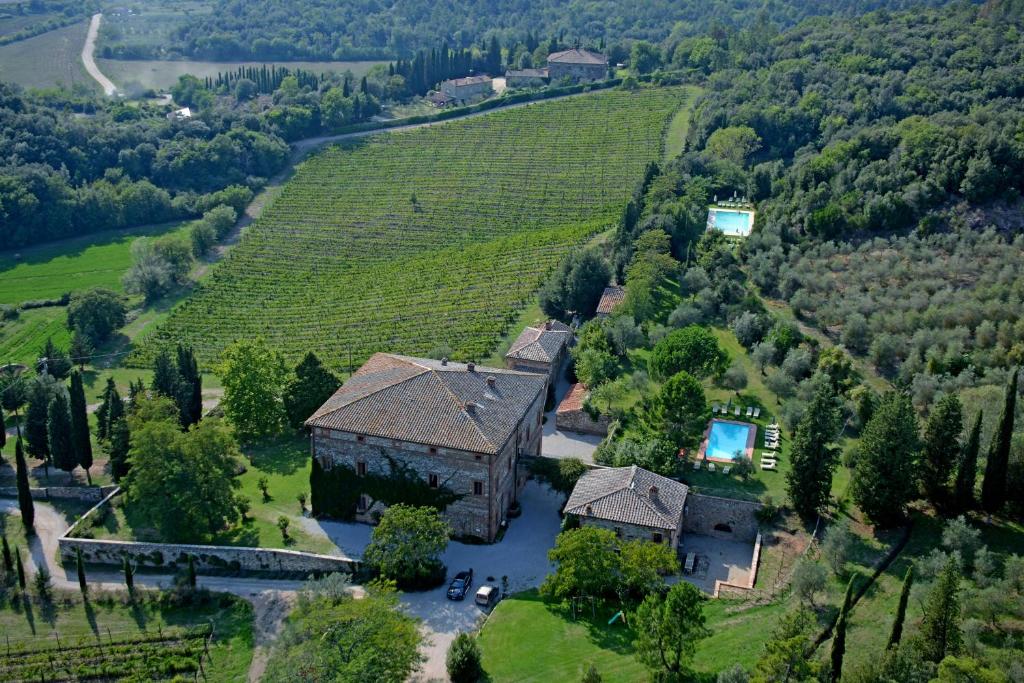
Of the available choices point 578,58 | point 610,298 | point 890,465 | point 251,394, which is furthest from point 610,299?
point 578,58

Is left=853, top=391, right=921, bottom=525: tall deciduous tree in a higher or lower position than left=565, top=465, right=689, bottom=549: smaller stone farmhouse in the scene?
higher

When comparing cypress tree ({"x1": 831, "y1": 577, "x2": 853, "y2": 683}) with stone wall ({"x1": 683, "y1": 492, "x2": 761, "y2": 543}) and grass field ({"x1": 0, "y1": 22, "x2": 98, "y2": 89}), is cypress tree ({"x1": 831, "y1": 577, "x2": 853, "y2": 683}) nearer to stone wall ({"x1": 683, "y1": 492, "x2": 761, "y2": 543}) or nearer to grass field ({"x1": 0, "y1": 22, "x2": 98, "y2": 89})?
stone wall ({"x1": 683, "y1": 492, "x2": 761, "y2": 543})

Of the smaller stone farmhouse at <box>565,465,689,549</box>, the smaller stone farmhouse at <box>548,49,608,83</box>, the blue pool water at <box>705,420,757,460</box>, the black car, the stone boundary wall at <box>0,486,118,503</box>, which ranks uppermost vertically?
the smaller stone farmhouse at <box>548,49,608,83</box>

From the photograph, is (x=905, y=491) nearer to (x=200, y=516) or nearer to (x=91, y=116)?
(x=200, y=516)

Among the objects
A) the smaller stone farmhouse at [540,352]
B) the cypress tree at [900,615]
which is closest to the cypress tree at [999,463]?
the cypress tree at [900,615]

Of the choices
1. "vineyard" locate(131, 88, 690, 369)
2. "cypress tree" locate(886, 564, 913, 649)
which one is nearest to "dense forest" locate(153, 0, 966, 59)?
"vineyard" locate(131, 88, 690, 369)

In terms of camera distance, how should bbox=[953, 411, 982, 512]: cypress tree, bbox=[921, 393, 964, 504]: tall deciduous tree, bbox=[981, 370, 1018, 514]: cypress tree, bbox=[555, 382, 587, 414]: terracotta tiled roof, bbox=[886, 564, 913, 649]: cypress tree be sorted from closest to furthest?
bbox=[886, 564, 913, 649]: cypress tree < bbox=[981, 370, 1018, 514]: cypress tree < bbox=[953, 411, 982, 512]: cypress tree < bbox=[921, 393, 964, 504]: tall deciduous tree < bbox=[555, 382, 587, 414]: terracotta tiled roof
